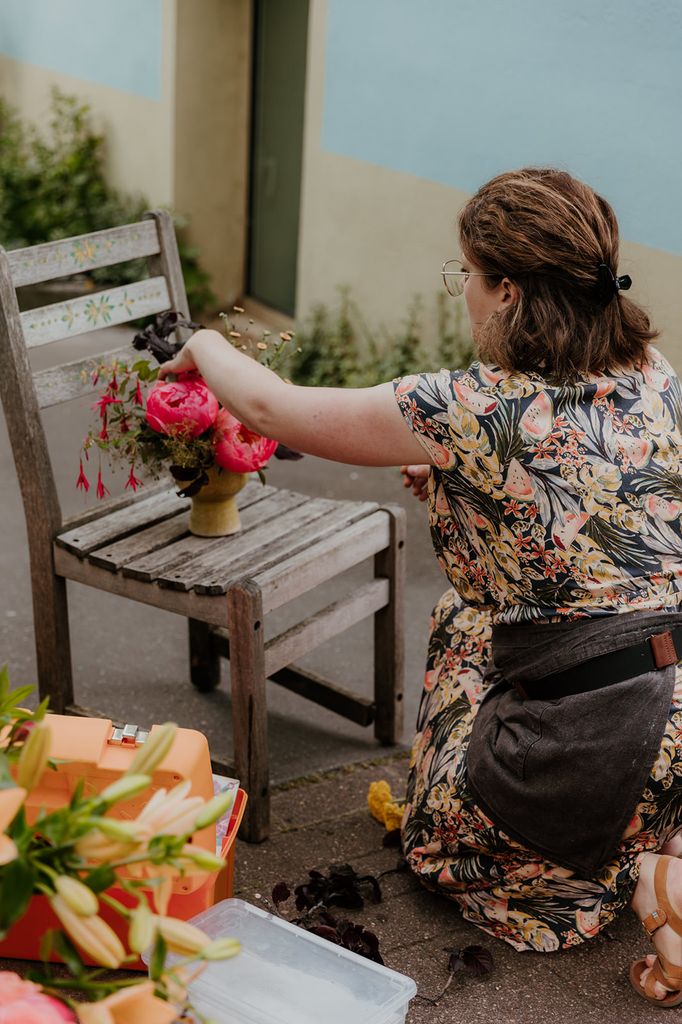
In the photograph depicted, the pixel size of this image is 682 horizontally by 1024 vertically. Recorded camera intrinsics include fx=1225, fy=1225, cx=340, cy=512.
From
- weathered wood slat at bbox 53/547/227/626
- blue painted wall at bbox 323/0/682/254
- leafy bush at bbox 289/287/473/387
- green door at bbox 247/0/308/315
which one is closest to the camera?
weathered wood slat at bbox 53/547/227/626

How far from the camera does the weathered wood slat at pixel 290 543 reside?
8.68 ft

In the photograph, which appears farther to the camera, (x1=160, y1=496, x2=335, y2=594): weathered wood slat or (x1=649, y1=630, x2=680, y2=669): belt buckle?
(x1=160, y1=496, x2=335, y2=594): weathered wood slat

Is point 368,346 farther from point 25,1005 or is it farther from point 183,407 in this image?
point 25,1005

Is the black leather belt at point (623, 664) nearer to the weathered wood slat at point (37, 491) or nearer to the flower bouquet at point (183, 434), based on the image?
the flower bouquet at point (183, 434)

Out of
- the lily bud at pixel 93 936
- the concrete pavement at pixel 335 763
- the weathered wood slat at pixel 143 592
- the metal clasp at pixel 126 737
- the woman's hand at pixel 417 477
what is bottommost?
the concrete pavement at pixel 335 763

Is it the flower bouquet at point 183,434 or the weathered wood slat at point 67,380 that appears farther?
the weathered wood slat at point 67,380

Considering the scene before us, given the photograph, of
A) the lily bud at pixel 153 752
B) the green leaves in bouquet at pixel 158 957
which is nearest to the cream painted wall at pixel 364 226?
the lily bud at pixel 153 752

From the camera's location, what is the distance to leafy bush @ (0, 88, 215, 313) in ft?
26.0

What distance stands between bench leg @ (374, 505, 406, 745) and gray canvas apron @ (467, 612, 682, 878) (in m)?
0.74

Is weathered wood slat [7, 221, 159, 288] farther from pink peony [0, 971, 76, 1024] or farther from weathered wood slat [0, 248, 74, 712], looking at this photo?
pink peony [0, 971, 76, 1024]

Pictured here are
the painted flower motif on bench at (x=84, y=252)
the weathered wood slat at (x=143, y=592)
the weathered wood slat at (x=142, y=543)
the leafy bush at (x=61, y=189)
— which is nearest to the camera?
the weathered wood slat at (x=143, y=592)

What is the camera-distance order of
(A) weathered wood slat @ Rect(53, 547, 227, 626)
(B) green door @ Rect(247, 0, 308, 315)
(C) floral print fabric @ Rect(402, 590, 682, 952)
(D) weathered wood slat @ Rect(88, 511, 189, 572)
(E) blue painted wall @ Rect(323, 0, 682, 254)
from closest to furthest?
(C) floral print fabric @ Rect(402, 590, 682, 952), (A) weathered wood slat @ Rect(53, 547, 227, 626), (D) weathered wood slat @ Rect(88, 511, 189, 572), (E) blue painted wall @ Rect(323, 0, 682, 254), (B) green door @ Rect(247, 0, 308, 315)

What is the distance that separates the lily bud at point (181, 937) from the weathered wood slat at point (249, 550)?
1.47 meters

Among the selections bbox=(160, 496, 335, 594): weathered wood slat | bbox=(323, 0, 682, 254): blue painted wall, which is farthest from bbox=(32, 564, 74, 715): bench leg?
bbox=(323, 0, 682, 254): blue painted wall
